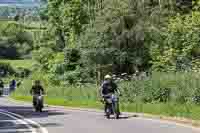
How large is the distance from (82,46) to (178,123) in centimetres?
3531

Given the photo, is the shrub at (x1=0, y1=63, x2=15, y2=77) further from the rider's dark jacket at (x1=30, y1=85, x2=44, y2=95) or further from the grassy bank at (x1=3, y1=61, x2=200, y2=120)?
the rider's dark jacket at (x1=30, y1=85, x2=44, y2=95)

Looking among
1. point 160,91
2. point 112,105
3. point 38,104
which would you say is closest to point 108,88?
point 112,105

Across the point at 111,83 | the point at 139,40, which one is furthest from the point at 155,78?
the point at 139,40

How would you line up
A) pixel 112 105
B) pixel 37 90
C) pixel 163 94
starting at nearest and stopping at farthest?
pixel 112 105 → pixel 163 94 → pixel 37 90

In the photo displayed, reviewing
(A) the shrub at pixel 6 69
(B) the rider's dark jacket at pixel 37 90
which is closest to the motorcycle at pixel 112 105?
Answer: (B) the rider's dark jacket at pixel 37 90

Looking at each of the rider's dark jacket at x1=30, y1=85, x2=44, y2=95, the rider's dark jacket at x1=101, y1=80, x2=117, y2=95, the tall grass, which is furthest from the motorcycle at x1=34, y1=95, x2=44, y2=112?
the rider's dark jacket at x1=101, y1=80, x2=117, y2=95

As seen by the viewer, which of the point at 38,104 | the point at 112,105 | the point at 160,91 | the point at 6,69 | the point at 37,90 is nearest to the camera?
the point at 112,105

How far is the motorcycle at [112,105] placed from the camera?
90.4 ft

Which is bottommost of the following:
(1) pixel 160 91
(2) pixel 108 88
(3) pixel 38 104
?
(3) pixel 38 104

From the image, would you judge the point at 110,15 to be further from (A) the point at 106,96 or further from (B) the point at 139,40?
(A) the point at 106,96

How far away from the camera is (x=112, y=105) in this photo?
2786 cm

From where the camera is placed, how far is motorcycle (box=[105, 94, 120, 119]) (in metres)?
27.5

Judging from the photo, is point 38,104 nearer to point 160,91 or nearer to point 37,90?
point 37,90

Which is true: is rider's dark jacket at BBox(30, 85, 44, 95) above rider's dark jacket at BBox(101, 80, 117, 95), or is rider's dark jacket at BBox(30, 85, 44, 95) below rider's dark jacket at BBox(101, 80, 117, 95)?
below
